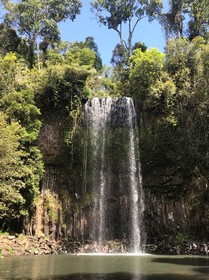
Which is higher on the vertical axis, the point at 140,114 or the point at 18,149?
the point at 140,114

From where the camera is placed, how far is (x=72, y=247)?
22.8 metres

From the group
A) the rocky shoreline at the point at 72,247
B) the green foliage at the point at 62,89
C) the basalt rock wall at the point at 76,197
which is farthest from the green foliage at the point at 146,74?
the rocky shoreline at the point at 72,247

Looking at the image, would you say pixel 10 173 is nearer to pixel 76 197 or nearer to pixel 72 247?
pixel 72 247

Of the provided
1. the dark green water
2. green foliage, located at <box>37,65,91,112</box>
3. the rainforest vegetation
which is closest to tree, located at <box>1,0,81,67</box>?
the rainforest vegetation

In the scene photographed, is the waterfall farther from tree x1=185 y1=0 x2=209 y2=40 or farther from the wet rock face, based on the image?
tree x1=185 y1=0 x2=209 y2=40

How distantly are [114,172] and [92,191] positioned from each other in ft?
6.54

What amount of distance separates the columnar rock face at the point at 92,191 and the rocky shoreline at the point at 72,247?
0.83 m

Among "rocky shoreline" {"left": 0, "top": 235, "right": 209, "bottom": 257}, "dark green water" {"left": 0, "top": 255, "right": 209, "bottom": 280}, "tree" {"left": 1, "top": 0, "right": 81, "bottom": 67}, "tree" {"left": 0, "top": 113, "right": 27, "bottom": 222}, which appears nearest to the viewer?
"dark green water" {"left": 0, "top": 255, "right": 209, "bottom": 280}

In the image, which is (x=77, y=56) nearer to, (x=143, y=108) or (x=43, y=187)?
(x=143, y=108)

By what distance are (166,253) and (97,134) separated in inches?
371

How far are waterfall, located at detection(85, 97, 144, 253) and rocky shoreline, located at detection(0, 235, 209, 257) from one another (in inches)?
24.6

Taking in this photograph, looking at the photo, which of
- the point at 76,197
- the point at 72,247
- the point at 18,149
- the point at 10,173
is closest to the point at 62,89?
the point at 18,149

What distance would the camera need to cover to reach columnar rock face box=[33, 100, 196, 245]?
2414 centimetres

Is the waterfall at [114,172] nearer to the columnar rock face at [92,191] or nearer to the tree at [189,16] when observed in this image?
the columnar rock face at [92,191]
